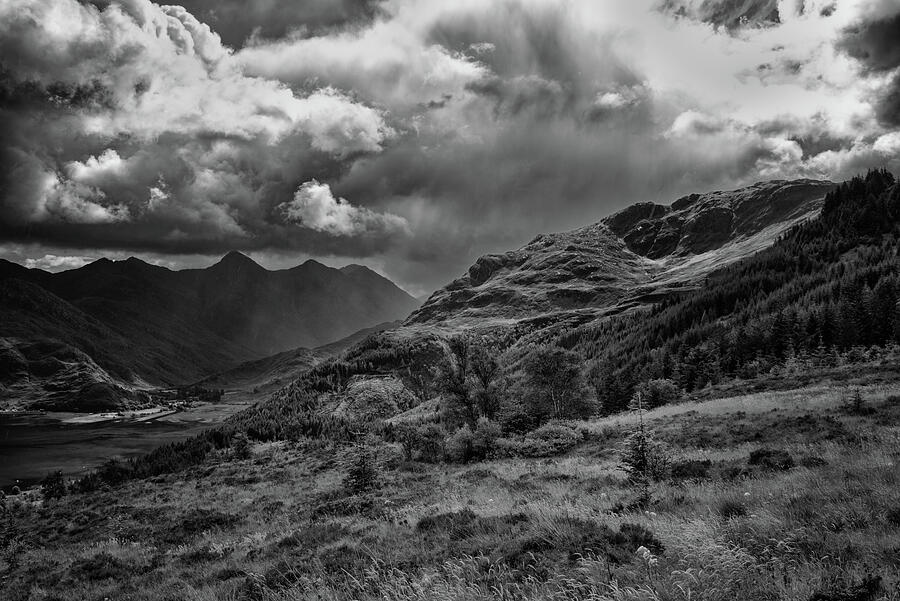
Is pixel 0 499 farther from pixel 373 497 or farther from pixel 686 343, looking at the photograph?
pixel 686 343

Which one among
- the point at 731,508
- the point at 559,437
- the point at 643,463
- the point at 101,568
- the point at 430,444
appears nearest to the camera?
the point at 731,508

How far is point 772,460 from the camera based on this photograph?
620 inches

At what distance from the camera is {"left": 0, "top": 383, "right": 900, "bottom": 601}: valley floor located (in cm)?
664

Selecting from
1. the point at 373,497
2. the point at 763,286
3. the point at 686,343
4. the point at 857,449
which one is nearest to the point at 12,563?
the point at 373,497

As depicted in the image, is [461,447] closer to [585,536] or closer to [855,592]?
[585,536]

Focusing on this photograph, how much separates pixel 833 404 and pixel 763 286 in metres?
185

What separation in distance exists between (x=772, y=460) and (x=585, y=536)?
35.6 feet

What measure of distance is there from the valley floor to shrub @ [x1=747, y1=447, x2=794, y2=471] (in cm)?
9

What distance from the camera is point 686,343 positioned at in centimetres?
14688

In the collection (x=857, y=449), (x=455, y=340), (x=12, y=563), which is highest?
(x=455, y=340)

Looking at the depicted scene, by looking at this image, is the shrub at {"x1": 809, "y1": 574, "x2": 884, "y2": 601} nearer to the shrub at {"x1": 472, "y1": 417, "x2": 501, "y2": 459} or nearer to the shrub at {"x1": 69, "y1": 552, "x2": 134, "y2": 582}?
the shrub at {"x1": 69, "y1": 552, "x2": 134, "y2": 582}

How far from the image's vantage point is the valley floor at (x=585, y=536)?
21.8 ft

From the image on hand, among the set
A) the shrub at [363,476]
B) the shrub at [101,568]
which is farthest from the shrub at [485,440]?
the shrub at [101,568]

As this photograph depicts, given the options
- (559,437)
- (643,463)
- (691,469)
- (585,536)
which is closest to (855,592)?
(585,536)
